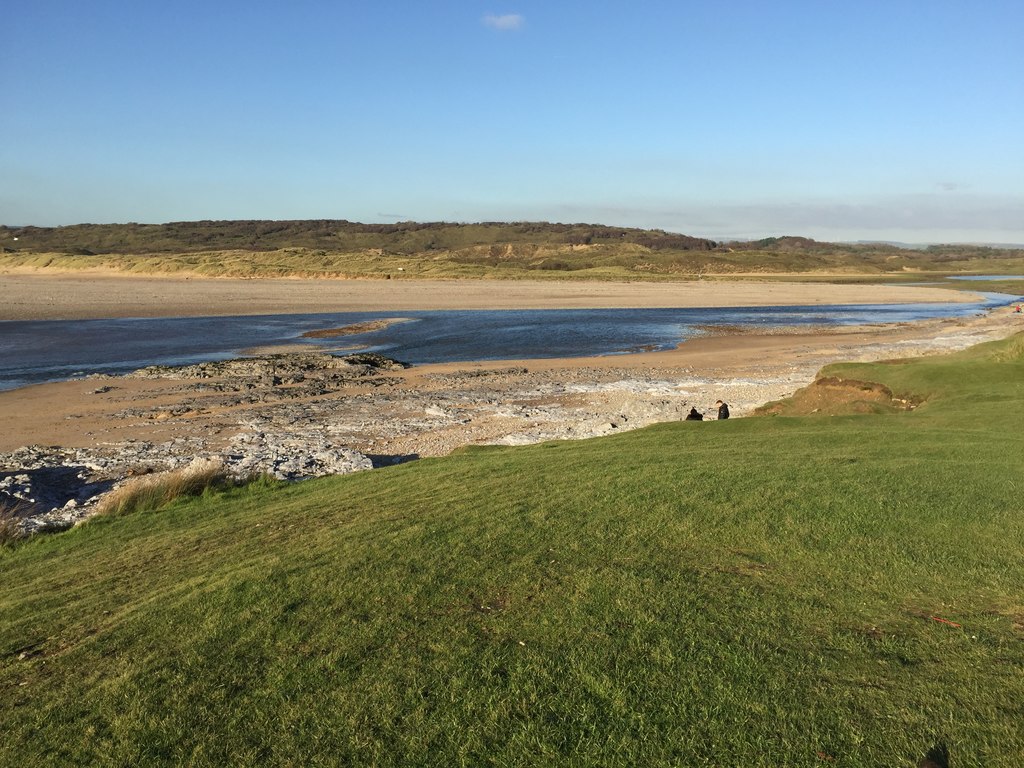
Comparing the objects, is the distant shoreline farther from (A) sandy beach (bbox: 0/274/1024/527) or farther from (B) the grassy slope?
(B) the grassy slope

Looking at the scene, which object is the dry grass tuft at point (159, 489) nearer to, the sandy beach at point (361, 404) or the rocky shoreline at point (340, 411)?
the rocky shoreline at point (340, 411)

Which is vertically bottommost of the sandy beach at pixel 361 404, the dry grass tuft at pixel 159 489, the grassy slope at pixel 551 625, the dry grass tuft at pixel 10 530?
the sandy beach at pixel 361 404

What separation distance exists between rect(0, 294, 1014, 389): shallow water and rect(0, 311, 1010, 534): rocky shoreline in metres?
5.32

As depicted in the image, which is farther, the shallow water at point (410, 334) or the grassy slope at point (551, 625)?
the shallow water at point (410, 334)

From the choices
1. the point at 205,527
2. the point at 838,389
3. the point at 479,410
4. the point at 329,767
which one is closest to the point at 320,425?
the point at 479,410

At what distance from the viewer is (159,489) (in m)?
13.2

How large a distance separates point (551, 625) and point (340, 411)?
20626 mm

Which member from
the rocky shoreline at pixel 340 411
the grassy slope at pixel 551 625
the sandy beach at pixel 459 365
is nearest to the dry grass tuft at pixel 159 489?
the rocky shoreline at pixel 340 411

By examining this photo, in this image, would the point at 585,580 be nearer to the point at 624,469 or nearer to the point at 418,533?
the point at 418,533

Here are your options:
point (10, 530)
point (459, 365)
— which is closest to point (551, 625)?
point (10, 530)

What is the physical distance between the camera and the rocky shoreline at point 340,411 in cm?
1741

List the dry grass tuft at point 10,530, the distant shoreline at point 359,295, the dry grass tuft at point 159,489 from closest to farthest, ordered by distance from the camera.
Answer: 1. the dry grass tuft at point 10,530
2. the dry grass tuft at point 159,489
3. the distant shoreline at point 359,295

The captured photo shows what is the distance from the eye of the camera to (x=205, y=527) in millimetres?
10555

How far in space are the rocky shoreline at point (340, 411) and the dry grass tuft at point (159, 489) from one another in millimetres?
833
